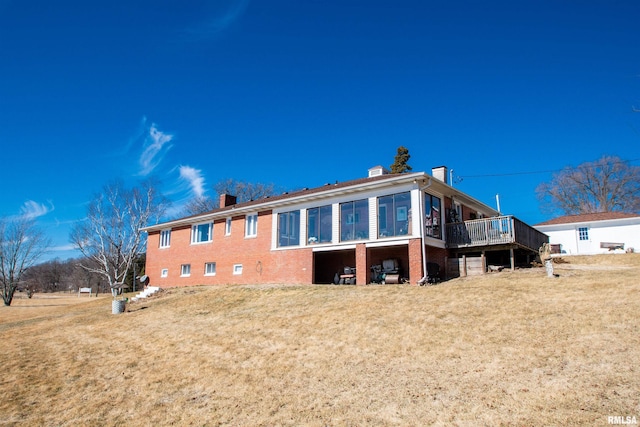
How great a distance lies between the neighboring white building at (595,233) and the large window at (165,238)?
91.7 ft

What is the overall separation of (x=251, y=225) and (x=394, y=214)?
9520mm

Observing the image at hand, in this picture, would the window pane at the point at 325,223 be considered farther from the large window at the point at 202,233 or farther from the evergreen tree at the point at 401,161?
Result: the evergreen tree at the point at 401,161

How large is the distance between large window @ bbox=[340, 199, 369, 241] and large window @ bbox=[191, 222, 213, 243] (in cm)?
1059

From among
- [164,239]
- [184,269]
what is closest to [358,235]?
[184,269]

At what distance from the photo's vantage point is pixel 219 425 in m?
7.44

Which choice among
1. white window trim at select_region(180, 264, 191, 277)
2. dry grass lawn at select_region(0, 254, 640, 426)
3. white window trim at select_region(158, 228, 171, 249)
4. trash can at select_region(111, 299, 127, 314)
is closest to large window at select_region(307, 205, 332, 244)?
dry grass lawn at select_region(0, 254, 640, 426)

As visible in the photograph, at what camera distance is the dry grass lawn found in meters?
6.95

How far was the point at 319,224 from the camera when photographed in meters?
21.8

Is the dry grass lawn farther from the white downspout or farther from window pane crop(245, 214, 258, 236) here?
window pane crop(245, 214, 258, 236)

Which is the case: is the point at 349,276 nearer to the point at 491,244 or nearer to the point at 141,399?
the point at 491,244

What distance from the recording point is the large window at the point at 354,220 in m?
20.1

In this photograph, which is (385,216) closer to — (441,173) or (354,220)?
(354,220)

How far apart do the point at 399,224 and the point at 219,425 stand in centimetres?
1311

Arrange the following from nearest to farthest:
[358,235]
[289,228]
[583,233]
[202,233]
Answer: [358,235]
[289,228]
[202,233]
[583,233]
